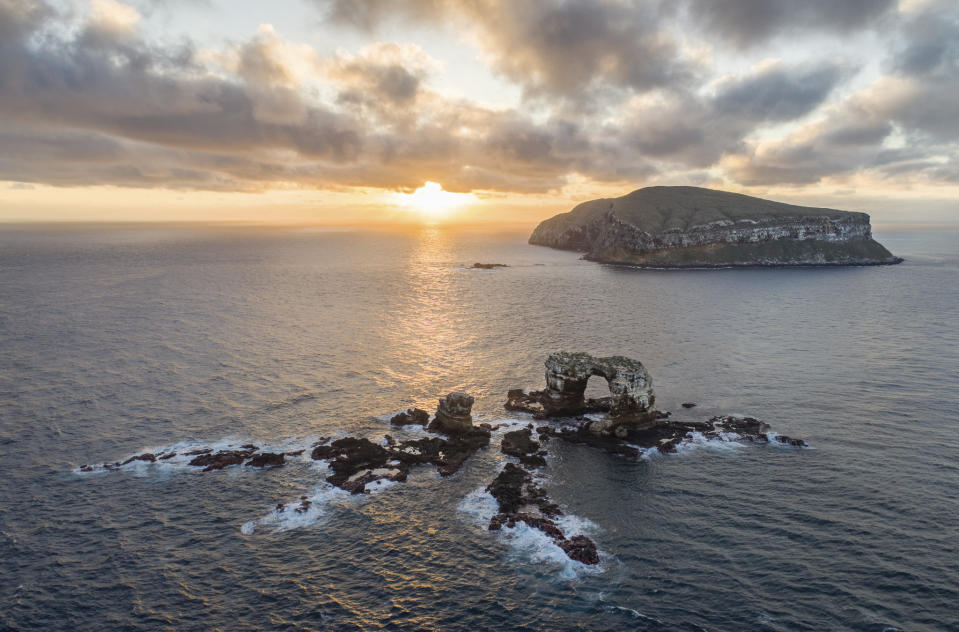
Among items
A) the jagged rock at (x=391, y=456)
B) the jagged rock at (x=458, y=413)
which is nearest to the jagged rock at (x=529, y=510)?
the jagged rock at (x=391, y=456)

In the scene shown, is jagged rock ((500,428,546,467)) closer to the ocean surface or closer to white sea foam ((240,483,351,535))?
the ocean surface

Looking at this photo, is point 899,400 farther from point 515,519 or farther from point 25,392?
point 25,392

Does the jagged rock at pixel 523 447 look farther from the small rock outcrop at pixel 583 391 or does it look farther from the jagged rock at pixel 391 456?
the small rock outcrop at pixel 583 391

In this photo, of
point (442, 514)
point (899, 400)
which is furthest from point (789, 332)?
point (442, 514)

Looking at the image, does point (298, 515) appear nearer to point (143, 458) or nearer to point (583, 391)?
point (143, 458)

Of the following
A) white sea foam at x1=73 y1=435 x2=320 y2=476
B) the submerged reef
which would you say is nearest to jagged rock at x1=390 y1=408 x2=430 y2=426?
the submerged reef

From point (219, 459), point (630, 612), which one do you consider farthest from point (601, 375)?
point (219, 459)
